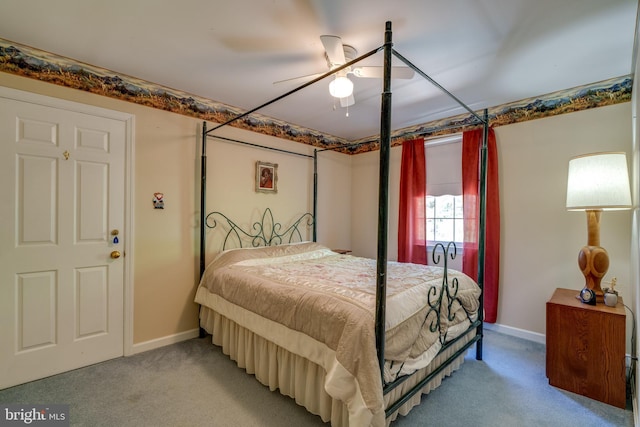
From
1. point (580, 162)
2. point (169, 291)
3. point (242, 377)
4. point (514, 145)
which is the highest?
point (514, 145)

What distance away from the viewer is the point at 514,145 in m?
3.12

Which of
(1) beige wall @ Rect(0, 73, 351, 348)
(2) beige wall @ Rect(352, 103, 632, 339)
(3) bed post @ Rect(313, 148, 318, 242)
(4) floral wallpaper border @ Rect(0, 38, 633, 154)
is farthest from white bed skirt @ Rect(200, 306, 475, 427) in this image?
(4) floral wallpaper border @ Rect(0, 38, 633, 154)

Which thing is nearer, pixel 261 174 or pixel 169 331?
pixel 169 331

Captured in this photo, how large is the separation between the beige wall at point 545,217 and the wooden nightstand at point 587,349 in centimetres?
69

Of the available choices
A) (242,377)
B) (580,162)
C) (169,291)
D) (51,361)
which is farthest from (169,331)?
(580,162)

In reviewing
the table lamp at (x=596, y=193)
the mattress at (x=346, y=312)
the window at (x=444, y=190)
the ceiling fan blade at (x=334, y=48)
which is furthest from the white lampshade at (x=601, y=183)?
the ceiling fan blade at (x=334, y=48)

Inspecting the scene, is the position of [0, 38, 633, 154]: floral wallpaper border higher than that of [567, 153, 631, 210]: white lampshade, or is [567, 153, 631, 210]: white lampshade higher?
[0, 38, 633, 154]: floral wallpaper border

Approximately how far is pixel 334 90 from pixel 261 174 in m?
1.72

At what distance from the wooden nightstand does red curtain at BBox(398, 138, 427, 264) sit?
Result: 1.67 m

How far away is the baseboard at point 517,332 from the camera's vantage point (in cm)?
291

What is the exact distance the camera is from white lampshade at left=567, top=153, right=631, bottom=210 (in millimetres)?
2027

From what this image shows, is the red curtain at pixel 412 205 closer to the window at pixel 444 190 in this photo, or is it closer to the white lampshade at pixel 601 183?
the window at pixel 444 190

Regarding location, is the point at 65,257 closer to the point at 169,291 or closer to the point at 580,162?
the point at 169,291

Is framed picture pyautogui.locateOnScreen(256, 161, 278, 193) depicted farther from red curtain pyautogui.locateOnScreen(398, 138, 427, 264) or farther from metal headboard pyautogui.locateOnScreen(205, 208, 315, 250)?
red curtain pyautogui.locateOnScreen(398, 138, 427, 264)
